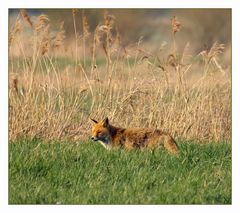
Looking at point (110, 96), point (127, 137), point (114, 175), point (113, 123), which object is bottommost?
point (114, 175)

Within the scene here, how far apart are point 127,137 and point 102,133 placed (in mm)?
392

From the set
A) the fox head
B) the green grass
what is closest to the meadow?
the green grass

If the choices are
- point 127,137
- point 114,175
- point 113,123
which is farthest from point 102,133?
point 114,175

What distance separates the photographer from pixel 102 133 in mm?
10445

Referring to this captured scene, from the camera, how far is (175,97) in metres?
12.1

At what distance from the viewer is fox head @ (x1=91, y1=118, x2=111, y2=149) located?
34.2ft

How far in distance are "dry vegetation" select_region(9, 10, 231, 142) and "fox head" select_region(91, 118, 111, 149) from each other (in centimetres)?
68

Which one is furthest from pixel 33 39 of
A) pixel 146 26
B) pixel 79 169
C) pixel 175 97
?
pixel 146 26

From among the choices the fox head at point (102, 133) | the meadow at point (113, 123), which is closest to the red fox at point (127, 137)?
the fox head at point (102, 133)

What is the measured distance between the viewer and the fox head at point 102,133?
10.4 m

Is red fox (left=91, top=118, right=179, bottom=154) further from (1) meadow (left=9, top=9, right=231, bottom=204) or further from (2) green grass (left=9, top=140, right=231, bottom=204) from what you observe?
→ (2) green grass (left=9, top=140, right=231, bottom=204)

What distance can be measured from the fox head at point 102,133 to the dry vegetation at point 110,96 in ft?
2.25

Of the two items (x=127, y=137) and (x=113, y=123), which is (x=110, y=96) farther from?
(x=127, y=137)

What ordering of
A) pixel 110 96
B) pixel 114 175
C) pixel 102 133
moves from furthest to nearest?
pixel 110 96 < pixel 102 133 < pixel 114 175
